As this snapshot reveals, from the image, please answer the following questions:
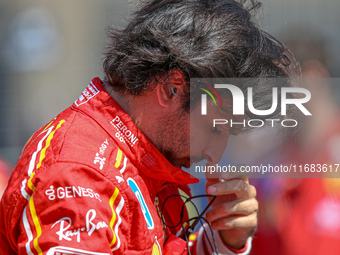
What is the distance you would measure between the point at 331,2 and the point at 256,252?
2121mm

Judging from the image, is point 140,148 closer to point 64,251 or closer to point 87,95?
point 87,95

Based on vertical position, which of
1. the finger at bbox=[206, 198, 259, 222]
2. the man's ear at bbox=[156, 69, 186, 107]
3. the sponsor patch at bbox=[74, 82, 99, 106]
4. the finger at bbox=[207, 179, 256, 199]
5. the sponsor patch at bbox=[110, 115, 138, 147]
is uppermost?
the man's ear at bbox=[156, 69, 186, 107]

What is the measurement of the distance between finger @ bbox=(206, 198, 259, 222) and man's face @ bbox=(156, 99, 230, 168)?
0.59 feet

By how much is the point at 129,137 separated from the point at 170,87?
6.9 inches

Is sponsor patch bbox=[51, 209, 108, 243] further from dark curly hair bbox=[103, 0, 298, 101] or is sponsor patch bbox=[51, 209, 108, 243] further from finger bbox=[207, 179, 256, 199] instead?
finger bbox=[207, 179, 256, 199]

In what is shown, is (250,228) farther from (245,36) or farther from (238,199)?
(245,36)

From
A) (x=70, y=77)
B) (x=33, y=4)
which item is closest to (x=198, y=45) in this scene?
(x=70, y=77)

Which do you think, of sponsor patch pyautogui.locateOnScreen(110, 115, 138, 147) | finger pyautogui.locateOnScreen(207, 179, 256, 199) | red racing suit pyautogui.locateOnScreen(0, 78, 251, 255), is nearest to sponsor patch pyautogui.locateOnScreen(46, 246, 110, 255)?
red racing suit pyautogui.locateOnScreen(0, 78, 251, 255)

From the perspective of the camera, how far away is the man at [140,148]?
3.10 feet

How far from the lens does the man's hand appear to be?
4.56 feet

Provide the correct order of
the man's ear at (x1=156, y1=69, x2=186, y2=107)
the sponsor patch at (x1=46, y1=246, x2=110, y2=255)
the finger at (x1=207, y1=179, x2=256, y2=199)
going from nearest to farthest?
the sponsor patch at (x1=46, y1=246, x2=110, y2=255) → the man's ear at (x1=156, y1=69, x2=186, y2=107) → the finger at (x1=207, y1=179, x2=256, y2=199)

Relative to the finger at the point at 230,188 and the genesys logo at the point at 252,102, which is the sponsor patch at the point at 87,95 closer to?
the genesys logo at the point at 252,102

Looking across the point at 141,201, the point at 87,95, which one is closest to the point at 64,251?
the point at 141,201

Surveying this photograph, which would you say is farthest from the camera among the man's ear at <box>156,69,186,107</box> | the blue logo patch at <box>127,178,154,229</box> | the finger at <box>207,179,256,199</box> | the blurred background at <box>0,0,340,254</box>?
the blurred background at <box>0,0,340,254</box>
